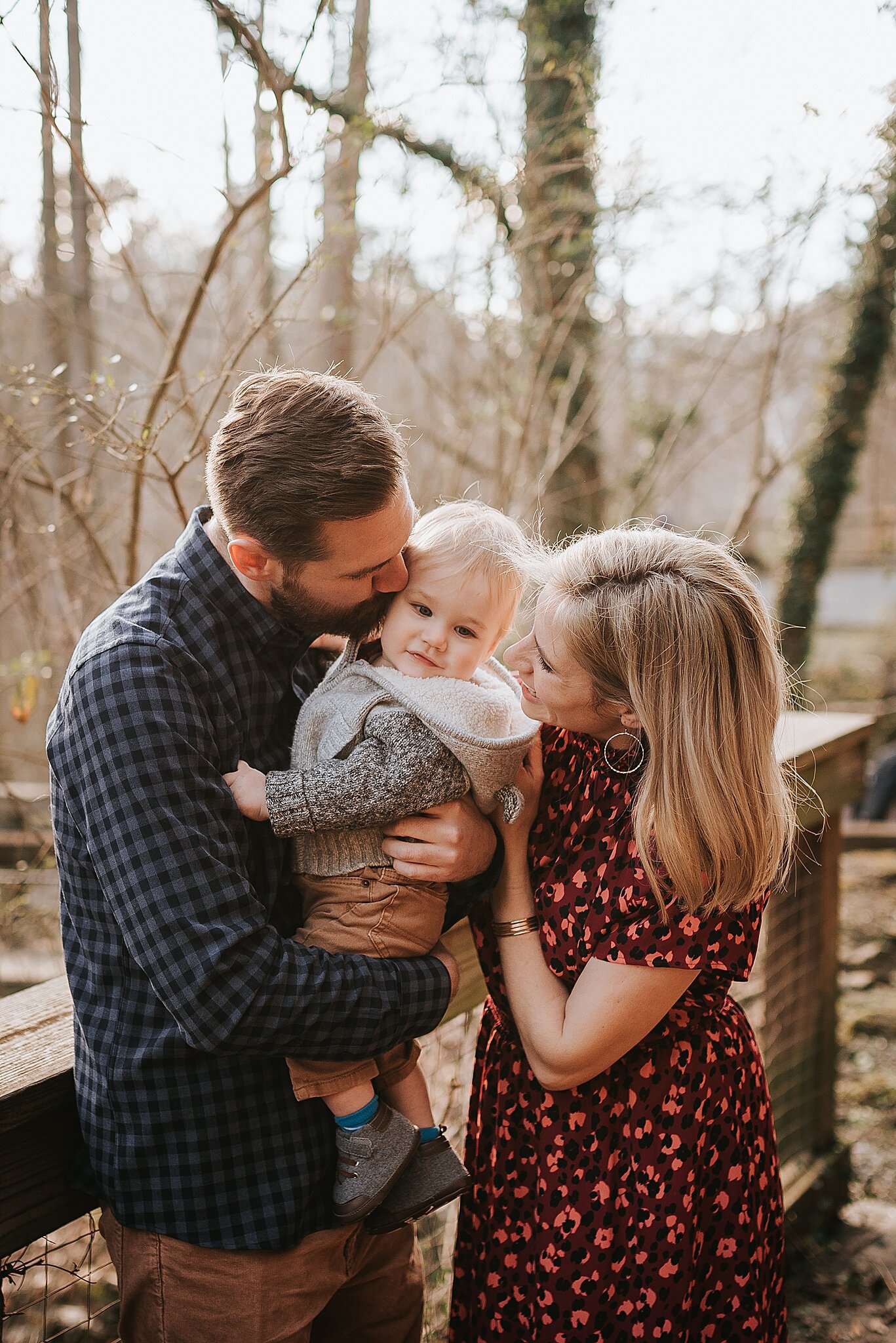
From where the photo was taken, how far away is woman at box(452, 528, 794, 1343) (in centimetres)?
145

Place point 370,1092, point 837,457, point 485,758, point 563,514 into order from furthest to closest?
point 837,457 → point 563,514 → point 485,758 → point 370,1092

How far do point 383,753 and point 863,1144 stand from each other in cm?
309

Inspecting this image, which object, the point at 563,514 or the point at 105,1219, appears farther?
the point at 563,514

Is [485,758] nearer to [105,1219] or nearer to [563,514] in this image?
[105,1219]

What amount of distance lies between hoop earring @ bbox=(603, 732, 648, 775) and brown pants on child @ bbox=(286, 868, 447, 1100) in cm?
32

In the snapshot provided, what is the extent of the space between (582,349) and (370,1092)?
3.68 m

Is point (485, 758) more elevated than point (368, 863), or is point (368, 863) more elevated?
point (485, 758)

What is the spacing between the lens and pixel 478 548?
1.67m

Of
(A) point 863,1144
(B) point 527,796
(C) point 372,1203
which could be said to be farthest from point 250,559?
(A) point 863,1144

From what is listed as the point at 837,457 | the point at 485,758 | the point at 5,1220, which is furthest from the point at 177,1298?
the point at 837,457

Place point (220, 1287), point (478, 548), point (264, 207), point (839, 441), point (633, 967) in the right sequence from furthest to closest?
point (839, 441)
point (264, 207)
point (478, 548)
point (633, 967)
point (220, 1287)

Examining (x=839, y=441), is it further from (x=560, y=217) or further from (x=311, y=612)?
(x=311, y=612)

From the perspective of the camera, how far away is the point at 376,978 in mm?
1363

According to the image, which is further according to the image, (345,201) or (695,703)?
(345,201)
